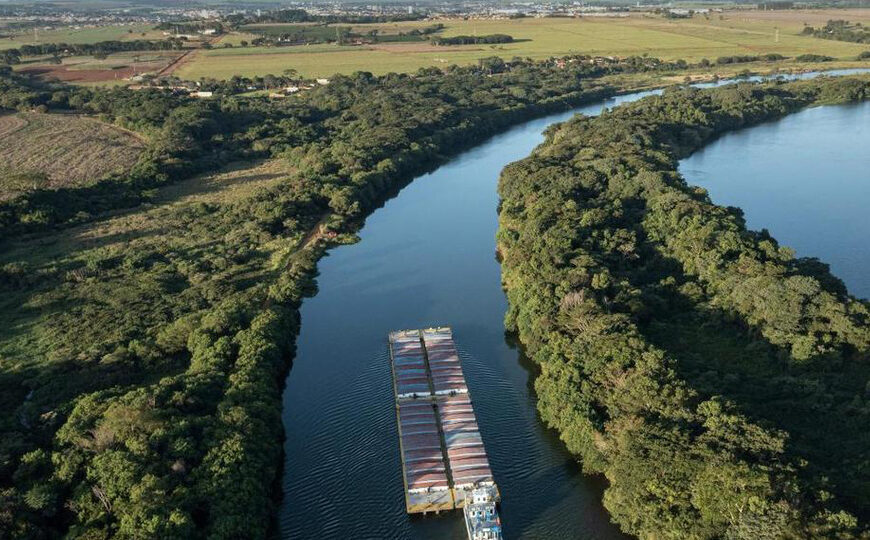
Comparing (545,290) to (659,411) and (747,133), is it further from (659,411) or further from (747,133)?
(747,133)

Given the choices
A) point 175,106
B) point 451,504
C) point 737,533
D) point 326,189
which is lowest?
point 451,504

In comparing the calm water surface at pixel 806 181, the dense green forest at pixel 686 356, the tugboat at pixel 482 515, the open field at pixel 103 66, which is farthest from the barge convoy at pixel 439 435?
the open field at pixel 103 66

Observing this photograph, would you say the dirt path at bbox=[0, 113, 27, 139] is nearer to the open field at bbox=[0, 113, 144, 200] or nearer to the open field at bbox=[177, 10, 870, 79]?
the open field at bbox=[0, 113, 144, 200]

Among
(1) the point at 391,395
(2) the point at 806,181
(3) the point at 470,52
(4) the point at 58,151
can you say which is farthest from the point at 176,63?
(1) the point at 391,395

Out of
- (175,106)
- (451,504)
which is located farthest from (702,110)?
(451,504)

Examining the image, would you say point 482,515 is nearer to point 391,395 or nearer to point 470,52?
point 391,395

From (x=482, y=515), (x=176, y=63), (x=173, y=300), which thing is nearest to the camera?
(x=482, y=515)

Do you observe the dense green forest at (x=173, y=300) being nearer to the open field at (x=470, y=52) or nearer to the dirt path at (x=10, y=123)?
the dirt path at (x=10, y=123)
